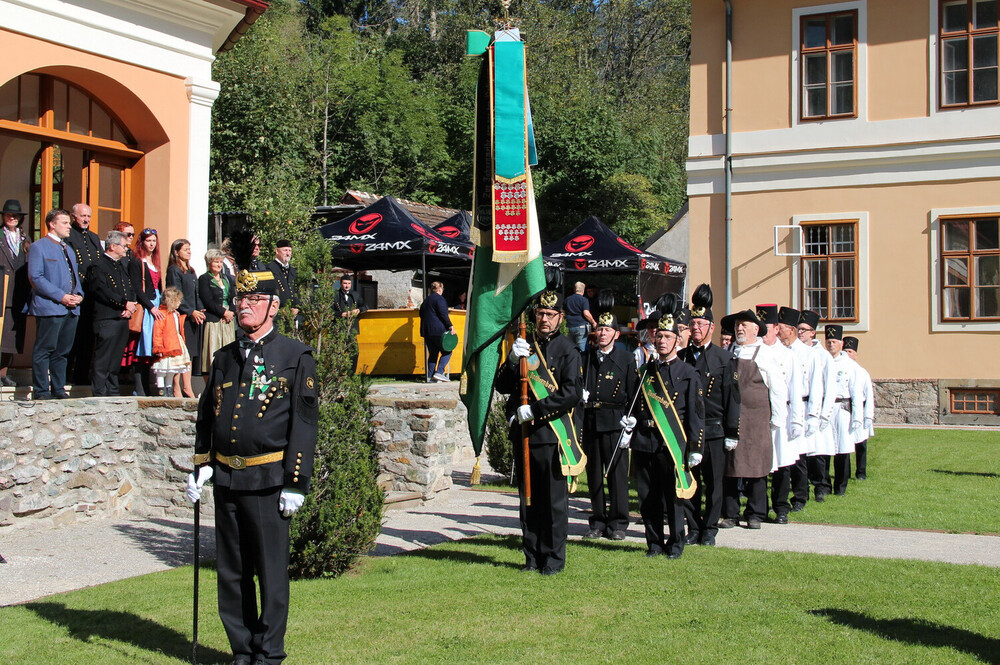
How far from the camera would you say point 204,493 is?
10.6m

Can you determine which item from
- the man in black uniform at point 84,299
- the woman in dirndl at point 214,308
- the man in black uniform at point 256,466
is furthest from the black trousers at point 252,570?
the woman in dirndl at point 214,308

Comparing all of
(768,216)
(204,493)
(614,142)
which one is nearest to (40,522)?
(204,493)

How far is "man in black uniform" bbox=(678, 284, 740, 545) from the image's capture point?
357 inches

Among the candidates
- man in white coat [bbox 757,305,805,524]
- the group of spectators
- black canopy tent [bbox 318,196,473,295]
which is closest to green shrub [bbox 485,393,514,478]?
the group of spectators

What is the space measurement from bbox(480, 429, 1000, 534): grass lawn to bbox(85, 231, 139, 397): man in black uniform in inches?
213

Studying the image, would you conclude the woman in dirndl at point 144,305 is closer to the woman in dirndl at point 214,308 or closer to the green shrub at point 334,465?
the woman in dirndl at point 214,308

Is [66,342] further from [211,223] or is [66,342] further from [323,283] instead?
[211,223]

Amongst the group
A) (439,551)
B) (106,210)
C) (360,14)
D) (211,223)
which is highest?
(360,14)

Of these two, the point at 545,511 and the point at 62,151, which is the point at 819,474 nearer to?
the point at 545,511

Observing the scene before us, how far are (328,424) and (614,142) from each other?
31557 mm

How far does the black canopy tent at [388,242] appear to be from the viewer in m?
18.2

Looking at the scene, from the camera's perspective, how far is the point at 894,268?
796 inches

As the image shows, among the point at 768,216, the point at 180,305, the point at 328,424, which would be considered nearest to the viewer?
the point at 328,424

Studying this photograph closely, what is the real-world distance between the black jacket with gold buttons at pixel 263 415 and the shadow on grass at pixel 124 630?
Result: 1045 millimetres
